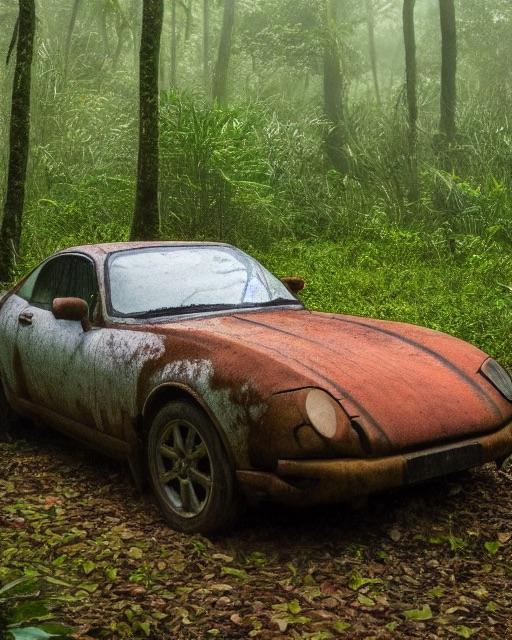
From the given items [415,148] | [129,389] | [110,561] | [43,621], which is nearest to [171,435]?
[129,389]

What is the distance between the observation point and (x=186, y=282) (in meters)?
5.64

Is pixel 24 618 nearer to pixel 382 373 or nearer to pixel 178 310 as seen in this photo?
pixel 382 373

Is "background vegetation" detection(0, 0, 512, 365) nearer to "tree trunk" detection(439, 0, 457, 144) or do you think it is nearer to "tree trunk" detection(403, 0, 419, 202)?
"tree trunk" detection(403, 0, 419, 202)

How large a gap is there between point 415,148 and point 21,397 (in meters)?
12.2

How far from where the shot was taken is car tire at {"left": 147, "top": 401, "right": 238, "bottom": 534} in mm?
4312

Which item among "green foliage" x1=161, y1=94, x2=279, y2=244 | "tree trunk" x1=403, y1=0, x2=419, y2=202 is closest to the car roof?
"green foliage" x1=161, y1=94, x2=279, y2=244

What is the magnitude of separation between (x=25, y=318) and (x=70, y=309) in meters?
0.98

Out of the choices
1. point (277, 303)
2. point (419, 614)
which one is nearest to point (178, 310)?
point (277, 303)

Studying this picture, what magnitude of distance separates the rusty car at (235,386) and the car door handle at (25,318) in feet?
0.07

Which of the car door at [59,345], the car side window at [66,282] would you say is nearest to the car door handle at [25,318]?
the car door at [59,345]

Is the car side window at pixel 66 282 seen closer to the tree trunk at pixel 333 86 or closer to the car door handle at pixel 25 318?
the car door handle at pixel 25 318

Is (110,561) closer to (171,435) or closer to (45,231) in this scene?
(171,435)

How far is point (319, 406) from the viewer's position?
412cm

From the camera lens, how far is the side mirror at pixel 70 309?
5379 mm
